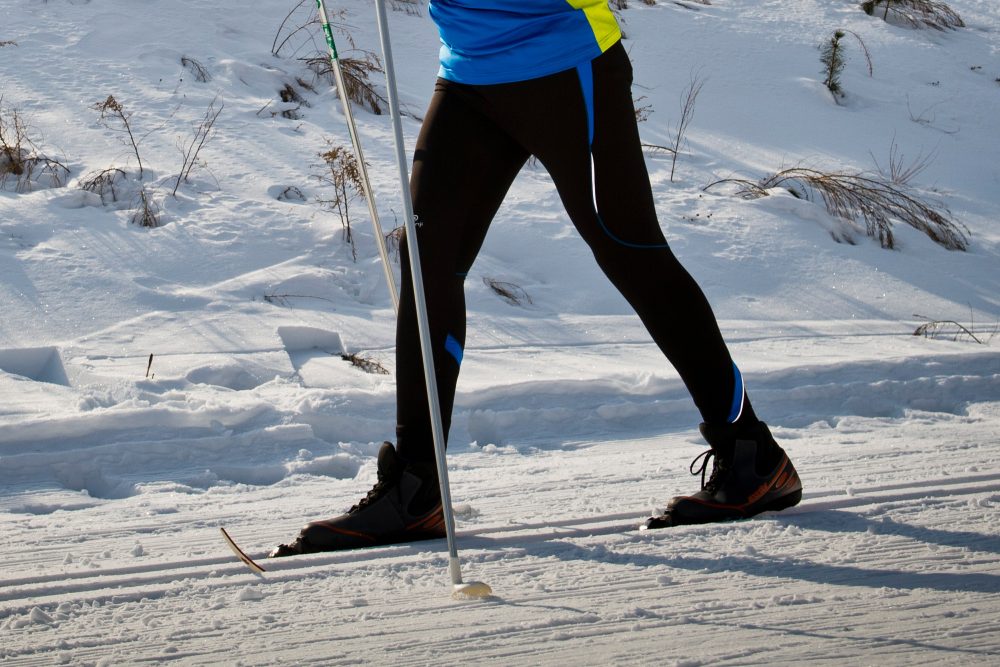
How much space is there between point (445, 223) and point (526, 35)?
1.35 feet

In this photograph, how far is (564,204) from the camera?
217 cm

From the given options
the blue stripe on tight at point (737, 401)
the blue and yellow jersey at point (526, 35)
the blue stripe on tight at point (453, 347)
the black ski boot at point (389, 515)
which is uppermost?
the blue and yellow jersey at point (526, 35)

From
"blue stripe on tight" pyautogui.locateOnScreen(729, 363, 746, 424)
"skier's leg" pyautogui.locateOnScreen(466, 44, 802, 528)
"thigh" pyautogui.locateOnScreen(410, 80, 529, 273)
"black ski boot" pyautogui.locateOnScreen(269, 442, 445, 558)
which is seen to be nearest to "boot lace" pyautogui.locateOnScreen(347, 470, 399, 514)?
"black ski boot" pyautogui.locateOnScreen(269, 442, 445, 558)

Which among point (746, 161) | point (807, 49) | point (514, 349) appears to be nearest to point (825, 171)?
point (746, 161)

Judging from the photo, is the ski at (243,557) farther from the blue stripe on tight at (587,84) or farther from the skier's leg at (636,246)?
the blue stripe on tight at (587,84)

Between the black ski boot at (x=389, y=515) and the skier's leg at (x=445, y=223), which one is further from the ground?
the skier's leg at (x=445, y=223)

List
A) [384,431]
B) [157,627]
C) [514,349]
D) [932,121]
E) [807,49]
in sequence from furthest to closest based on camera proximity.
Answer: [807,49]
[932,121]
[514,349]
[384,431]
[157,627]

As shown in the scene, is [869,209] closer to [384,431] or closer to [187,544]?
[384,431]

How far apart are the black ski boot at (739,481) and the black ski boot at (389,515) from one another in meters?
0.48

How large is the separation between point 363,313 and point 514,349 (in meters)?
0.71

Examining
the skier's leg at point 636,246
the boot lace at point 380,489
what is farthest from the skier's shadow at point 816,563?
the boot lace at point 380,489

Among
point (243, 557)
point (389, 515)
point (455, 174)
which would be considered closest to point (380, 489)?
point (389, 515)

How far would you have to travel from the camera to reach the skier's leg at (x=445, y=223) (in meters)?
2.16

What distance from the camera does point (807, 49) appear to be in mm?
8625
